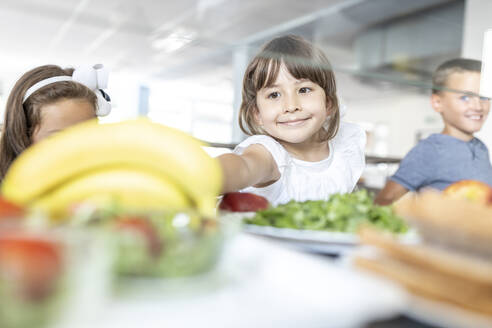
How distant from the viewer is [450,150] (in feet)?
4.45

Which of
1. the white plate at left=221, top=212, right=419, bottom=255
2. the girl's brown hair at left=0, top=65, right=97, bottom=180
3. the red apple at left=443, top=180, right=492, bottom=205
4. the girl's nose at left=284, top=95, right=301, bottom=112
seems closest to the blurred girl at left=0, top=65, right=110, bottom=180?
the girl's brown hair at left=0, top=65, right=97, bottom=180

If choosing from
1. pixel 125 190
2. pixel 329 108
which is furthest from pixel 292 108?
pixel 125 190

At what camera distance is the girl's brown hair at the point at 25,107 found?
1018 millimetres

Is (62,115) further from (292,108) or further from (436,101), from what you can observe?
(436,101)

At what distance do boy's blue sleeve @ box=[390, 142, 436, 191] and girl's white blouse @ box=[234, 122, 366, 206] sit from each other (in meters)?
0.15

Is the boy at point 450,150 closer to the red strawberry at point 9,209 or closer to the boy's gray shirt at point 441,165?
the boy's gray shirt at point 441,165

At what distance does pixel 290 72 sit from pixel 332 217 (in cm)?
67

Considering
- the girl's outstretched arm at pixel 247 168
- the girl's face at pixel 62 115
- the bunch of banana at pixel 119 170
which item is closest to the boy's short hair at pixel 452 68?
the girl's outstretched arm at pixel 247 168

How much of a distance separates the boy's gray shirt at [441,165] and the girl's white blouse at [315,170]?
0.54 ft

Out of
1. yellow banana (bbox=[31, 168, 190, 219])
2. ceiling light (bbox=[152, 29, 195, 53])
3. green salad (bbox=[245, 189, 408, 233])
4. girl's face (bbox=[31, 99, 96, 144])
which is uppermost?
ceiling light (bbox=[152, 29, 195, 53])

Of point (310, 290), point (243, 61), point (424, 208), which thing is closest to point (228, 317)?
point (310, 290)

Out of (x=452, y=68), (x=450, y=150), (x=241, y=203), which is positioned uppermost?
(x=452, y=68)

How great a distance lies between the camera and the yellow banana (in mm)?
396

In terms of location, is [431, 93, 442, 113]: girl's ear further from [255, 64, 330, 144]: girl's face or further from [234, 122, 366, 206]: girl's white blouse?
[255, 64, 330, 144]: girl's face
